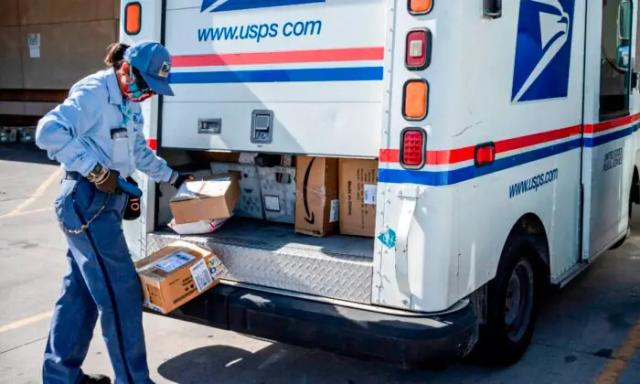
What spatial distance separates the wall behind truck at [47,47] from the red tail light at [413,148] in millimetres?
13610

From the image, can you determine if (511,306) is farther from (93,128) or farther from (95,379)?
(93,128)

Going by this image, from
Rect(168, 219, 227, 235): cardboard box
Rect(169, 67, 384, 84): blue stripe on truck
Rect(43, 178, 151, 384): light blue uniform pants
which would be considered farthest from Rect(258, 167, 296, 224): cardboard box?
Rect(43, 178, 151, 384): light blue uniform pants

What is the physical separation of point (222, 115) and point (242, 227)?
726 mm

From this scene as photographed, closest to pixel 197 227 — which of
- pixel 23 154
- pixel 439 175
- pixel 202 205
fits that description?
pixel 202 205

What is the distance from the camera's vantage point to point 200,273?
407 cm

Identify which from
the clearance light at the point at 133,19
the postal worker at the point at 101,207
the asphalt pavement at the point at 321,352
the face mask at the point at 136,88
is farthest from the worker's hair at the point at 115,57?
the asphalt pavement at the point at 321,352

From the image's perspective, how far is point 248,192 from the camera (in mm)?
4883

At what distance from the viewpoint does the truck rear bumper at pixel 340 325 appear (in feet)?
11.5

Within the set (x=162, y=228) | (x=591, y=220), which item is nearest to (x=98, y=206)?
(x=162, y=228)

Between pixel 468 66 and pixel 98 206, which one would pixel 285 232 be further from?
pixel 468 66

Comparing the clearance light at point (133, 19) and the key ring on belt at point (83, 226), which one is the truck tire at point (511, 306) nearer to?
the key ring on belt at point (83, 226)

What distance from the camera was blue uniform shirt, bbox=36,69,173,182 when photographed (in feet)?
11.5

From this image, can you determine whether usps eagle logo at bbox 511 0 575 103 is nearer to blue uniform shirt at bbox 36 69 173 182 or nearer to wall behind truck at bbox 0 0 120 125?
blue uniform shirt at bbox 36 69 173 182

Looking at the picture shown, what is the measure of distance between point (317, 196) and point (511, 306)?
135cm
